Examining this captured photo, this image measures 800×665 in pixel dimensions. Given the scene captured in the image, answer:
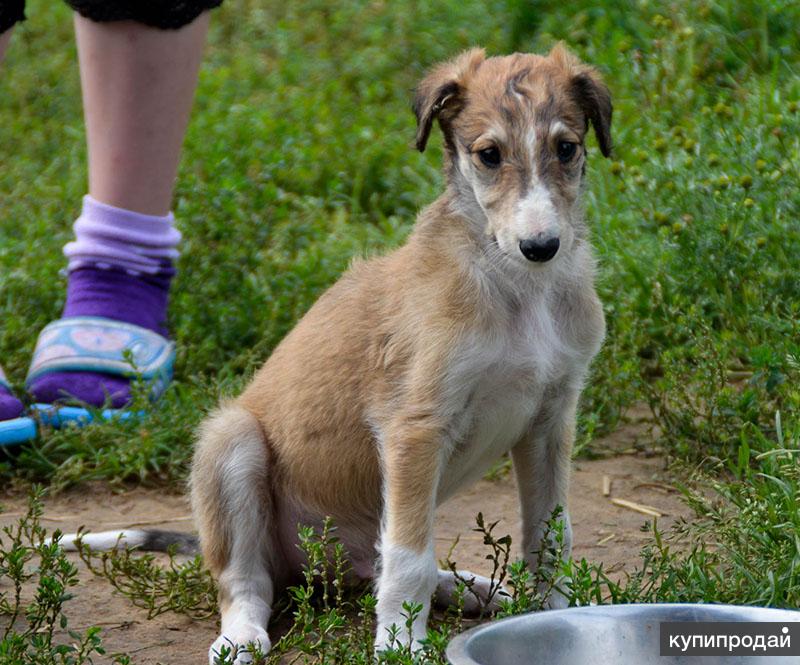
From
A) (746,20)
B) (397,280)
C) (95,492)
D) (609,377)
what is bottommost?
(95,492)

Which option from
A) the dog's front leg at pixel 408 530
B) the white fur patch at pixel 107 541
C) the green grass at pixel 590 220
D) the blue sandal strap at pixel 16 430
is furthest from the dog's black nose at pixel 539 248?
the blue sandal strap at pixel 16 430

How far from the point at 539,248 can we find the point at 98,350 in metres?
2.48

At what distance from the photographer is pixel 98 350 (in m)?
5.13

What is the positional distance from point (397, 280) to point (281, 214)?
9.09 feet

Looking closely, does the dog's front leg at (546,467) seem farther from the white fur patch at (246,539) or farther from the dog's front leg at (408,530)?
the white fur patch at (246,539)

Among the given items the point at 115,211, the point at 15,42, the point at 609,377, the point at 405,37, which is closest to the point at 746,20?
the point at 405,37

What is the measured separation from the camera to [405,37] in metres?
8.21

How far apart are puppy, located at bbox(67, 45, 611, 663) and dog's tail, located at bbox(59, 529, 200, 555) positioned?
1.11ft

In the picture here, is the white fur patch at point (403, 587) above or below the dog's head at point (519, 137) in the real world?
below

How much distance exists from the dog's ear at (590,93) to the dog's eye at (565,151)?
0.19 meters

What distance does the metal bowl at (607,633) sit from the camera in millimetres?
2898

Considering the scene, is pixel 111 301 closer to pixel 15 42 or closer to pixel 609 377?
pixel 609 377

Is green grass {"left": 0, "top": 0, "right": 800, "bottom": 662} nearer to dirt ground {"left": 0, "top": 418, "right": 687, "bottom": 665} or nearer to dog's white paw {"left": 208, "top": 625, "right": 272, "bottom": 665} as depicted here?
dirt ground {"left": 0, "top": 418, "right": 687, "bottom": 665}

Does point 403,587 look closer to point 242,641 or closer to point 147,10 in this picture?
point 242,641
